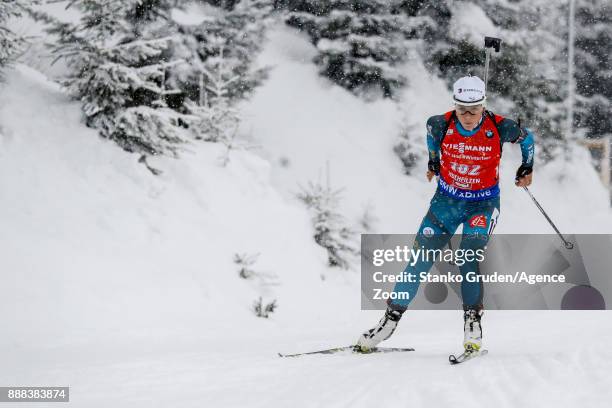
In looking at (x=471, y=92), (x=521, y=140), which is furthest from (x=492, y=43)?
(x=471, y=92)

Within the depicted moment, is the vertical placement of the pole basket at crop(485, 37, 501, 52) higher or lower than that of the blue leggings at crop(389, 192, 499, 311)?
higher

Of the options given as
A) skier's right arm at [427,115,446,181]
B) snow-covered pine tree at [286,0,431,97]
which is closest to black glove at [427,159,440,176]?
skier's right arm at [427,115,446,181]

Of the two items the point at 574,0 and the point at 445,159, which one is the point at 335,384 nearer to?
the point at 445,159

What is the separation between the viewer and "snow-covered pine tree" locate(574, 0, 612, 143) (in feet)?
85.0

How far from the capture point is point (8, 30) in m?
8.08

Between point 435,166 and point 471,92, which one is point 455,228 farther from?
point 471,92

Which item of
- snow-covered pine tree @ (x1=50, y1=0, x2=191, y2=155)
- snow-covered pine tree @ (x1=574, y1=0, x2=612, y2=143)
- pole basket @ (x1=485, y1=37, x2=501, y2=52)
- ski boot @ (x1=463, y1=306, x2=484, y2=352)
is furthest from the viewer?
snow-covered pine tree @ (x1=574, y1=0, x2=612, y2=143)

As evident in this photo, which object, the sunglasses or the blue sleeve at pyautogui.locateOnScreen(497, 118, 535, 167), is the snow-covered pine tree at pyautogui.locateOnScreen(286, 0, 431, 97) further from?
the sunglasses

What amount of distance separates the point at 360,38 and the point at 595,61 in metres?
13.7

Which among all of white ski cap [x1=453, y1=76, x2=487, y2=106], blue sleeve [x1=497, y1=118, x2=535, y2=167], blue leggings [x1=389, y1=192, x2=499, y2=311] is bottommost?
blue leggings [x1=389, y1=192, x2=499, y2=311]

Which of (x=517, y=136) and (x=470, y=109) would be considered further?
(x=517, y=136)

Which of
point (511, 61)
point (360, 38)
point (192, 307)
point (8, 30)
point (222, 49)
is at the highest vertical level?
point (511, 61)

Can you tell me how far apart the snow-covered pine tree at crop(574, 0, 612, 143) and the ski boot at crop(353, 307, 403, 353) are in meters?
24.3

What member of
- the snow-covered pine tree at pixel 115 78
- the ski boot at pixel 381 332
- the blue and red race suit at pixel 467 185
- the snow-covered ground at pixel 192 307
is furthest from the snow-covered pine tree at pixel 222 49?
the ski boot at pixel 381 332
